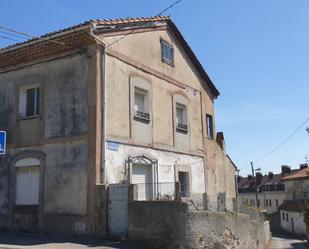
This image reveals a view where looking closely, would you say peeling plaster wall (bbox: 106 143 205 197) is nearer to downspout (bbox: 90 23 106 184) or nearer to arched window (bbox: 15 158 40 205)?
downspout (bbox: 90 23 106 184)

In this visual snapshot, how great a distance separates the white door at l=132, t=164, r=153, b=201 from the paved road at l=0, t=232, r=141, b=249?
8.24 feet

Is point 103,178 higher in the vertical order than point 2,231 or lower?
higher

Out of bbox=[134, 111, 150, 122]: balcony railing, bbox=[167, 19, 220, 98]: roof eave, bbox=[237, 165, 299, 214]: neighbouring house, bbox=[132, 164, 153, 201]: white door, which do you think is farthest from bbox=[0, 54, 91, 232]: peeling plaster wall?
bbox=[237, 165, 299, 214]: neighbouring house

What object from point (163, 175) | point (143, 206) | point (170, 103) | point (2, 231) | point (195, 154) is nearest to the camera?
point (143, 206)

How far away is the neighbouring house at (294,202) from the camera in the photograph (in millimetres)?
52928

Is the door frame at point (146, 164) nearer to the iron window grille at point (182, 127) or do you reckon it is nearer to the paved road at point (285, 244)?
the iron window grille at point (182, 127)

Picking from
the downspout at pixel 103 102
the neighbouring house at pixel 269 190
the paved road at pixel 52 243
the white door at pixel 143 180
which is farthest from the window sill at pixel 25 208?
the neighbouring house at pixel 269 190

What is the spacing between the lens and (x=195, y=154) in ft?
66.0

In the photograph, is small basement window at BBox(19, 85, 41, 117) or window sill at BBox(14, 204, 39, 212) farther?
small basement window at BBox(19, 85, 41, 117)

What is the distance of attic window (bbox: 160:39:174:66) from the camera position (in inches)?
746

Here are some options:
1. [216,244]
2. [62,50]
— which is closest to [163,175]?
[216,244]

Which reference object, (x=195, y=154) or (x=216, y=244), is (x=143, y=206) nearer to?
(x=216, y=244)

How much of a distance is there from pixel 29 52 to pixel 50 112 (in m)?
2.65

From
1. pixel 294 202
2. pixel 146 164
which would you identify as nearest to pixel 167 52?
pixel 146 164
